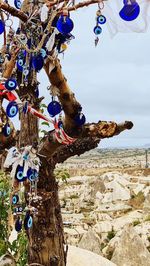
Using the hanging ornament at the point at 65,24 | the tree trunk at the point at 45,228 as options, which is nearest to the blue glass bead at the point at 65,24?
the hanging ornament at the point at 65,24

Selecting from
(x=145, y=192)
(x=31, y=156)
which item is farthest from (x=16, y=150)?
(x=145, y=192)

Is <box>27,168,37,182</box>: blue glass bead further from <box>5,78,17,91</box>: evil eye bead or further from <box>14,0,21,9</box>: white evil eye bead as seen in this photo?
<box>14,0,21,9</box>: white evil eye bead

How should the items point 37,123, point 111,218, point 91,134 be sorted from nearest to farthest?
point 91,134 < point 37,123 < point 111,218

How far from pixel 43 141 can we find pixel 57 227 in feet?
3.42

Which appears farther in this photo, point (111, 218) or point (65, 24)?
point (111, 218)

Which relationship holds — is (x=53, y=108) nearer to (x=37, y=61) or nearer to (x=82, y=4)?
(x=37, y=61)

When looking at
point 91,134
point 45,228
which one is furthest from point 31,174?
point 45,228

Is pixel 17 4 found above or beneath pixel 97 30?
above

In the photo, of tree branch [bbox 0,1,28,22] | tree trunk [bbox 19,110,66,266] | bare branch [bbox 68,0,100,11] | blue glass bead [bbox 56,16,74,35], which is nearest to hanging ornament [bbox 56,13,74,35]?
blue glass bead [bbox 56,16,74,35]

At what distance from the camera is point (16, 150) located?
376 centimetres

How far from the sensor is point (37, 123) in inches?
184

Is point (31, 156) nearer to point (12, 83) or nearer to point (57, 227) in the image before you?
point (12, 83)

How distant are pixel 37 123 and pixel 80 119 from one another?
0.84 meters

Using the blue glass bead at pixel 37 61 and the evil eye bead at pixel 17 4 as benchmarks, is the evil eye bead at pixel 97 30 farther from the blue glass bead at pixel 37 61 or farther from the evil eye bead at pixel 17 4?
the evil eye bead at pixel 17 4
